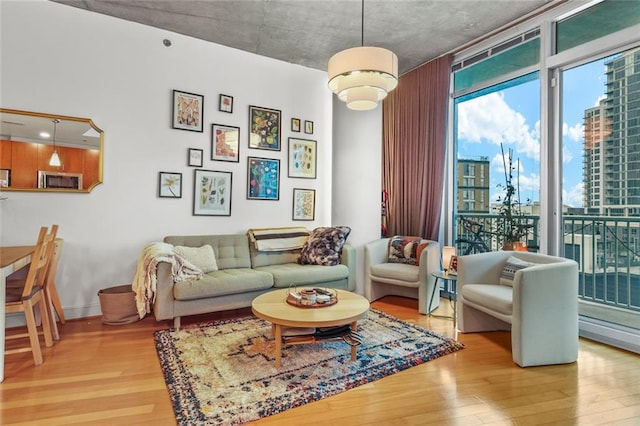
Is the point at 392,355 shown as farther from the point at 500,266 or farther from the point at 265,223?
the point at 265,223

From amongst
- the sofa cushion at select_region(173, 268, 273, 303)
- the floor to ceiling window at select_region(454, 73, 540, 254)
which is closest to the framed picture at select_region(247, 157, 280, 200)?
the sofa cushion at select_region(173, 268, 273, 303)

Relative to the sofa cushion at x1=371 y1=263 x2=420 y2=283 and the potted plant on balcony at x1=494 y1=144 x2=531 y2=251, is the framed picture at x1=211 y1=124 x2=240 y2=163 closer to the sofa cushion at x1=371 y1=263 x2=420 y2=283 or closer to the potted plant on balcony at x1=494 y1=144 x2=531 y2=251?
the sofa cushion at x1=371 y1=263 x2=420 y2=283

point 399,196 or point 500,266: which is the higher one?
point 399,196

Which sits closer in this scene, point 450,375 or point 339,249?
point 450,375

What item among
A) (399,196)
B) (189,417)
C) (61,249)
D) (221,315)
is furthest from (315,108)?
(189,417)

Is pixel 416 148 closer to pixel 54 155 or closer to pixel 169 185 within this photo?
pixel 169 185

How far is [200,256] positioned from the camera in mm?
3406

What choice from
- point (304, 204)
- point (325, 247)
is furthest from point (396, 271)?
point (304, 204)

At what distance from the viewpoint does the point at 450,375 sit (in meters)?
2.26

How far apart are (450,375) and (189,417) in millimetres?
1621

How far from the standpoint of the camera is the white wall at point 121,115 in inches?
123

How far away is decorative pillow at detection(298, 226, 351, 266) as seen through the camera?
3865 mm

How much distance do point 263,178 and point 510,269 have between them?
288cm

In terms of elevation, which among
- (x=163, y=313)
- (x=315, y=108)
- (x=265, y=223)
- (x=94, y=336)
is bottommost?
(x=94, y=336)
